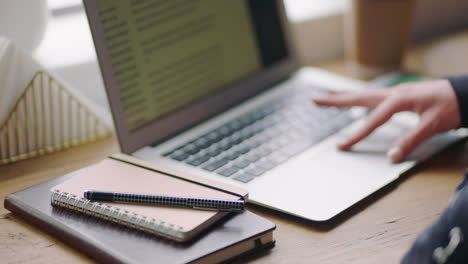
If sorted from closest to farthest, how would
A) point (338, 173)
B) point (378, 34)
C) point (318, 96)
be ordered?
point (338, 173) < point (318, 96) < point (378, 34)

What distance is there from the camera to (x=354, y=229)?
0.60 m

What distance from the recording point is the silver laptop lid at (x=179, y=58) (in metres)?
0.73

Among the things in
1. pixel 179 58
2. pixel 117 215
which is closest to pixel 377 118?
pixel 179 58

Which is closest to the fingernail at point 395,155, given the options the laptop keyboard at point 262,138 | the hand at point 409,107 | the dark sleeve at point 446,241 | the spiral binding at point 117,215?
the hand at point 409,107

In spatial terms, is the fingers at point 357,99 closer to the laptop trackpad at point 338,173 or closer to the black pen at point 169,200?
the laptop trackpad at point 338,173

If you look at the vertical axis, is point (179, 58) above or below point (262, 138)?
above

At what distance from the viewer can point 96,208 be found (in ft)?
1.89

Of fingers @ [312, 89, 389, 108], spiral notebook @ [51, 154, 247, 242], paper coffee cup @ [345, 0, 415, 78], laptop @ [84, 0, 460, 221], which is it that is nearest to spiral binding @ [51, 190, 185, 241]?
spiral notebook @ [51, 154, 247, 242]

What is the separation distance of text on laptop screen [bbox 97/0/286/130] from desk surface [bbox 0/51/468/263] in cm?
20

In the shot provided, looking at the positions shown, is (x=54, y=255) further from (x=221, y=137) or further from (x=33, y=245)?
(x=221, y=137)

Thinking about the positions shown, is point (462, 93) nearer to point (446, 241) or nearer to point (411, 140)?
point (411, 140)

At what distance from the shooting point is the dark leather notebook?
512 millimetres

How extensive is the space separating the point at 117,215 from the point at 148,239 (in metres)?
0.05

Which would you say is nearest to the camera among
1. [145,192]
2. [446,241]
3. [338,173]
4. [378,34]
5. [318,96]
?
[446,241]
